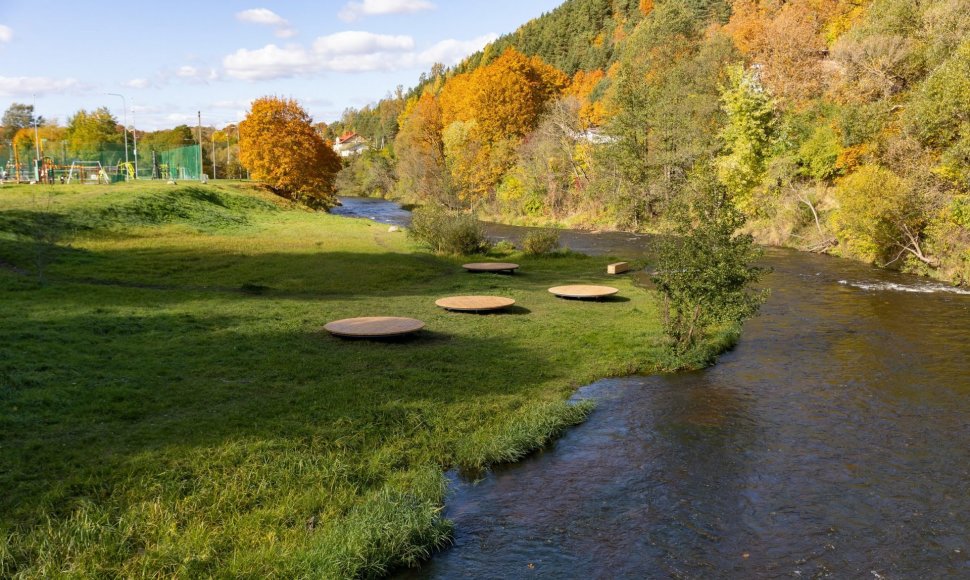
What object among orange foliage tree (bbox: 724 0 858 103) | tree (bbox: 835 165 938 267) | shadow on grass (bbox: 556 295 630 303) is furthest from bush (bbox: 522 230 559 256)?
orange foliage tree (bbox: 724 0 858 103)

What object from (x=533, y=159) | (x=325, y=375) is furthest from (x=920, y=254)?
(x=533, y=159)

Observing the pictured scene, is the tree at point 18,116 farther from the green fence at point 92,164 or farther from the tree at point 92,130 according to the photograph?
the green fence at point 92,164

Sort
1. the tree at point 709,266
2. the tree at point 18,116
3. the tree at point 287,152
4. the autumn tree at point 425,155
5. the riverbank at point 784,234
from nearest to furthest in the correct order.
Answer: the tree at point 709,266 → the riverbank at point 784,234 → the tree at point 287,152 → the autumn tree at point 425,155 → the tree at point 18,116

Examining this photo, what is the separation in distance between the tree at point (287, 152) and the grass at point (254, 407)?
2981 cm

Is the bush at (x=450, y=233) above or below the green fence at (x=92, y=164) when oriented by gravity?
below

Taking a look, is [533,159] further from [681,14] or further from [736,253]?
[736,253]

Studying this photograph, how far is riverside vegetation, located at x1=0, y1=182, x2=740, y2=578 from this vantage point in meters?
6.86

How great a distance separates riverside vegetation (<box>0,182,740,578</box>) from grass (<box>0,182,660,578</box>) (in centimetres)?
3

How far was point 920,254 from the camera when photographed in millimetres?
27125

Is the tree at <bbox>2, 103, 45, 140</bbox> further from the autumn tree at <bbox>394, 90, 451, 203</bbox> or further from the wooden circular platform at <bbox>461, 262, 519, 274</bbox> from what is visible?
the wooden circular platform at <bbox>461, 262, 519, 274</bbox>

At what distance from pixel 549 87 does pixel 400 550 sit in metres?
69.7

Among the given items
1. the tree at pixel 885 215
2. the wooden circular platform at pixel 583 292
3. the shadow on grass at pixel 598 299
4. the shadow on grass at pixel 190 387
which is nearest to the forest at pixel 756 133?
the tree at pixel 885 215

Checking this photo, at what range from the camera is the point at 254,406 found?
1016 centimetres

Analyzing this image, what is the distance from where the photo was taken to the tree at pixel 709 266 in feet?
47.2
